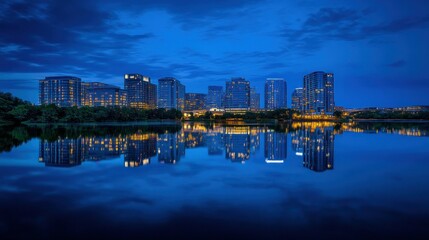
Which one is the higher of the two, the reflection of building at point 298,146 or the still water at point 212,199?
the reflection of building at point 298,146

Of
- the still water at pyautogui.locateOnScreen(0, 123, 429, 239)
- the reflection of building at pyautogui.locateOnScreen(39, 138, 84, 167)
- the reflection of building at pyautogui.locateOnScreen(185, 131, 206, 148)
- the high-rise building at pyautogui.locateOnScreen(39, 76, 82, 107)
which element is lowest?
the still water at pyautogui.locateOnScreen(0, 123, 429, 239)

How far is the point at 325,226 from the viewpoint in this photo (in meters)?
7.10

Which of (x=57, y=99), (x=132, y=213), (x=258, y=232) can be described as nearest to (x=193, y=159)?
(x=132, y=213)

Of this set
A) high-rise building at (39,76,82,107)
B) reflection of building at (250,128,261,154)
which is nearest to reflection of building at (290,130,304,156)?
reflection of building at (250,128,261,154)

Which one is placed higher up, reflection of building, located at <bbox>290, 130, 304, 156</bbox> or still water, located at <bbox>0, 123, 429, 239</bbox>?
reflection of building, located at <bbox>290, 130, 304, 156</bbox>

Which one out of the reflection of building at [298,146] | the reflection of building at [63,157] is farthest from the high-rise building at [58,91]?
the reflection of building at [298,146]

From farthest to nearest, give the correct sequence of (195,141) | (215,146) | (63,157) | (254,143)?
(195,141), (254,143), (215,146), (63,157)

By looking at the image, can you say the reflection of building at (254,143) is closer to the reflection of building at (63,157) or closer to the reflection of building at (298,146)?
the reflection of building at (298,146)

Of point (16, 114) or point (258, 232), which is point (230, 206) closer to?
point (258, 232)

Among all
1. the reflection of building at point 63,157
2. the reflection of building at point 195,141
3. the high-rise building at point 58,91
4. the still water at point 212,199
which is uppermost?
the high-rise building at point 58,91

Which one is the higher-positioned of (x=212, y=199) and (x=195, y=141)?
(x=195, y=141)

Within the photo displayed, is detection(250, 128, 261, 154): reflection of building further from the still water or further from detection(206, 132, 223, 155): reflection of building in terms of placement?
the still water


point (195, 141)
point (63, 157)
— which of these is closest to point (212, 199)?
point (63, 157)

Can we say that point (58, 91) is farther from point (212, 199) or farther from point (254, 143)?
point (212, 199)
